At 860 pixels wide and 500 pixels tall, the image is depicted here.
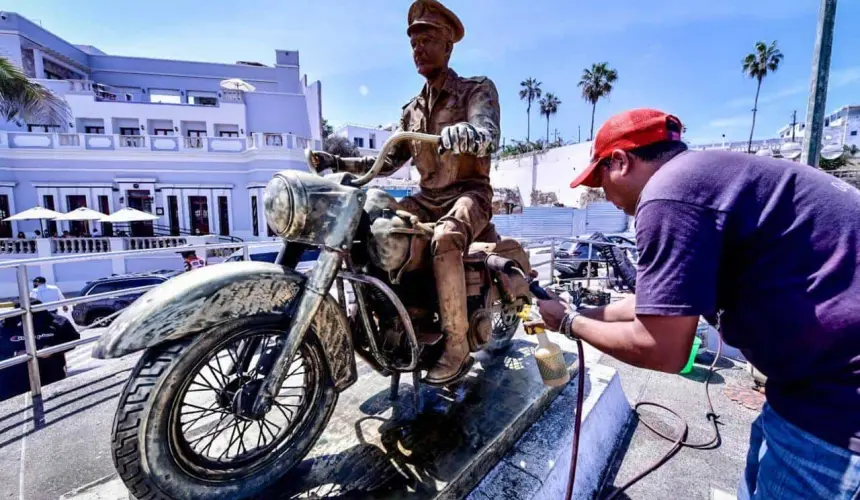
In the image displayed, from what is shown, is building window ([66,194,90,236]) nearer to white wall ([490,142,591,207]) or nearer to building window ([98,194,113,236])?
building window ([98,194,113,236])

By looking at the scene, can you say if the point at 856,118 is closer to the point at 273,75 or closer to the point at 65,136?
the point at 273,75

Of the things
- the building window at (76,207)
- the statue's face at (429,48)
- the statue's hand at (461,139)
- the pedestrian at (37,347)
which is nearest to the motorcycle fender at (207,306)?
the statue's hand at (461,139)

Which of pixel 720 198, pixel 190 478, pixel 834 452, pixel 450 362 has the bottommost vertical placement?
pixel 190 478

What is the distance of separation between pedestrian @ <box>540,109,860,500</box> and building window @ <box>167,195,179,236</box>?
77.3 ft

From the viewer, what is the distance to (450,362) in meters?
2.15

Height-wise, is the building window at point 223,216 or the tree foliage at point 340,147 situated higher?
the tree foliage at point 340,147

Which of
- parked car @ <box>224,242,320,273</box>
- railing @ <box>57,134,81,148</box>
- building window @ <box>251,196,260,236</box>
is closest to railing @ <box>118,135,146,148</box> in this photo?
railing @ <box>57,134,81,148</box>

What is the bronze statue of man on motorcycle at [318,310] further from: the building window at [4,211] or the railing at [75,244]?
the building window at [4,211]

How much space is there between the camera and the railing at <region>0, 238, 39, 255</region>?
16.5m

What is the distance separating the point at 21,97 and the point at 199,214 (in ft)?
36.9

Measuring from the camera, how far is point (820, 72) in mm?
3930

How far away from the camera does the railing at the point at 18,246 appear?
16516 mm

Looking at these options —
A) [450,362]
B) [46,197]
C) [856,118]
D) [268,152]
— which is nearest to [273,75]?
[268,152]

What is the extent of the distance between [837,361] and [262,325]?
1813 mm
